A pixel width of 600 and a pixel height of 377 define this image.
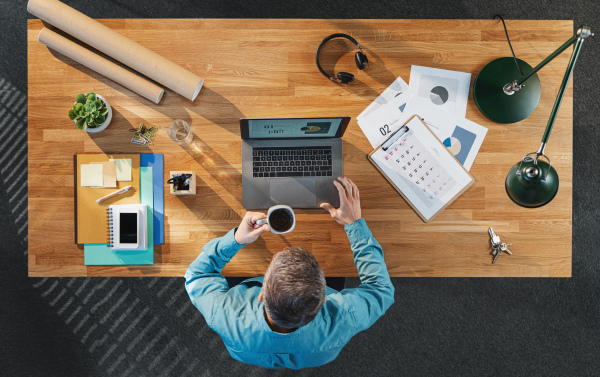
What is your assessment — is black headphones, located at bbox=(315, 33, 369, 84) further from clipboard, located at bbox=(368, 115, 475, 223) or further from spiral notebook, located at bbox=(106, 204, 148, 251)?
spiral notebook, located at bbox=(106, 204, 148, 251)

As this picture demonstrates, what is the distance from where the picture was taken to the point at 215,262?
4.01 feet

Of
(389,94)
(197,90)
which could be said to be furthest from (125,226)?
(389,94)

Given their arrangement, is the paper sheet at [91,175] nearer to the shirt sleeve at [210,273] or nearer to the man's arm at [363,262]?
the shirt sleeve at [210,273]

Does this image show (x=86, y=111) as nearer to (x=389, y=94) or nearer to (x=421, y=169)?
(x=389, y=94)

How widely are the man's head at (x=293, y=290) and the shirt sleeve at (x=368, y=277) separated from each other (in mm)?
274

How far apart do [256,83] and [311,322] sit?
91 centimetres

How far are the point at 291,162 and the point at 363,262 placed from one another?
0.46 metres

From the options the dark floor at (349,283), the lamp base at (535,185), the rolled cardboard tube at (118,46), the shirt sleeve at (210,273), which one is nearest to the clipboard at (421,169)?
the lamp base at (535,185)

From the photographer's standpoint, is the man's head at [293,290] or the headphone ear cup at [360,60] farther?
the headphone ear cup at [360,60]

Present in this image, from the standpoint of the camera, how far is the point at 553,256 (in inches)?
52.2

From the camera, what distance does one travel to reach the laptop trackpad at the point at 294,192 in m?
1.30

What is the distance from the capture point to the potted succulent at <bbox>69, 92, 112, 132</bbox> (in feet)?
4.01

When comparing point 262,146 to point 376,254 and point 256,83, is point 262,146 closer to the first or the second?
point 256,83

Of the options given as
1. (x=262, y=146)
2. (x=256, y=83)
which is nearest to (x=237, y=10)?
(x=256, y=83)
